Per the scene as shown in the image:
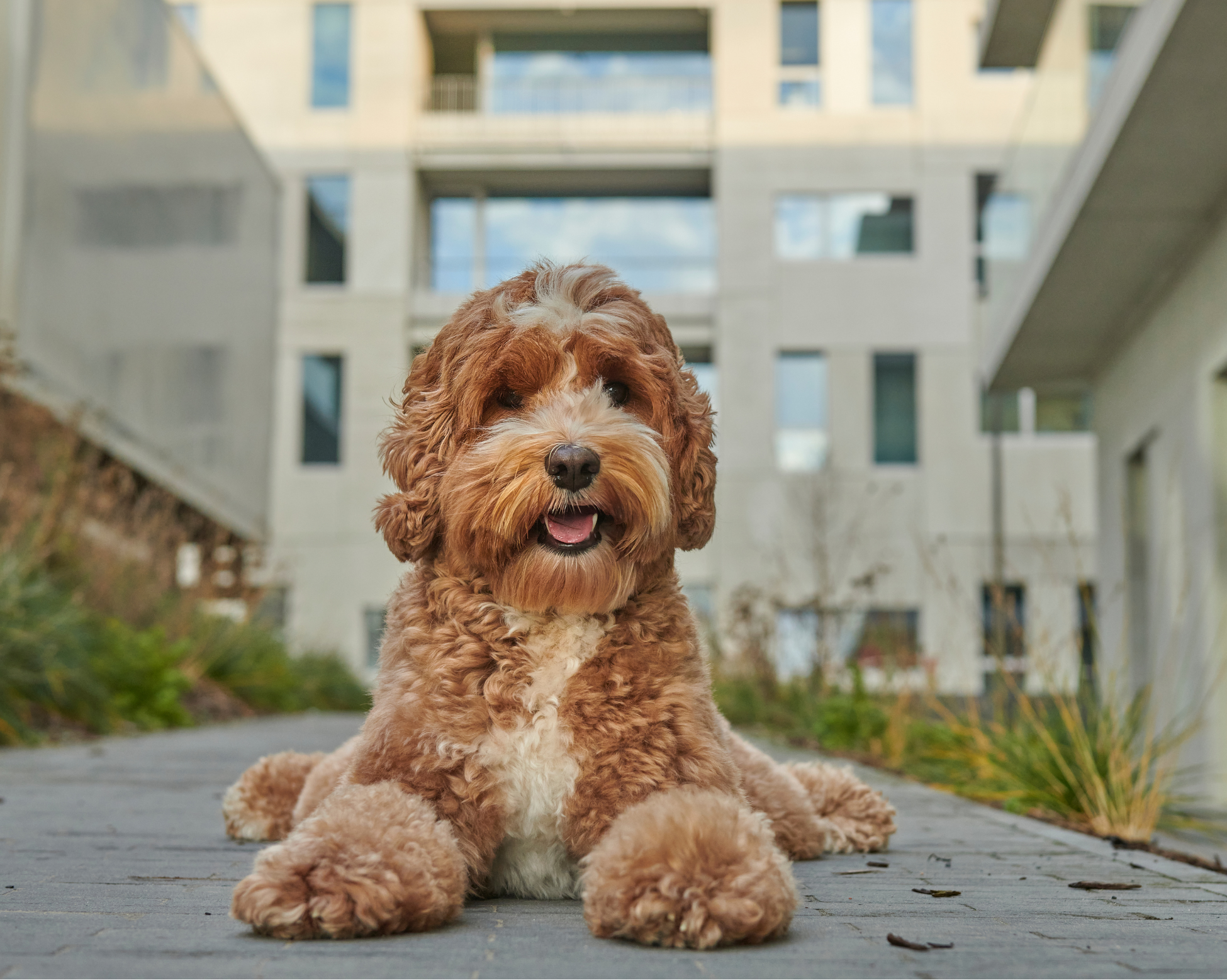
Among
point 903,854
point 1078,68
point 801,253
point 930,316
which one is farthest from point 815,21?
point 903,854

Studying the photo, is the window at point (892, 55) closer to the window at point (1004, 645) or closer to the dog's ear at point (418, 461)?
the window at point (1004, 645)

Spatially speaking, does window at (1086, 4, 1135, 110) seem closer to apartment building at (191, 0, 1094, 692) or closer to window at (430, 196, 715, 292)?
apartment building at (191, 0, 1094, 692)

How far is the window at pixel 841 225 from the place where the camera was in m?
22.7

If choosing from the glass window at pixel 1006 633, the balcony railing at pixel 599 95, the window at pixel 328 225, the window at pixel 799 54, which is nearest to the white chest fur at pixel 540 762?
the glass window at pixel 1006 633

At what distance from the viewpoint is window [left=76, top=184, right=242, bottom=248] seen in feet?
41.5

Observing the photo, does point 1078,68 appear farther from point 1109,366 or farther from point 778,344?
point 778,344

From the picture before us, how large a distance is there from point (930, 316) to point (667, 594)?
20.4m

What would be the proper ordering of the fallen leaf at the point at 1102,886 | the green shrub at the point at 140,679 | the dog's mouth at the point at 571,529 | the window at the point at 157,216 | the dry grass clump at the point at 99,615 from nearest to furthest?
1. the dog's mouth at the point at 571,529
2. the fallen leaf at the point at 1102,886
3. the dry grass clump at the point at 99,615
4. the green shrub at the point at 140,679
5. the window at the point at 157,216

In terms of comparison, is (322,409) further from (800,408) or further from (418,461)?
(418,461)

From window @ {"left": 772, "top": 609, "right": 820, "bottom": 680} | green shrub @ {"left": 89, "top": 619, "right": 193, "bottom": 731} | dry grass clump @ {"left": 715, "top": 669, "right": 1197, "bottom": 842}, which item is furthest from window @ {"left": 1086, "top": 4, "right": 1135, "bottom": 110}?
green shrub @ {"left": 89, "top": 619, "right": 193, "bottom": 731}

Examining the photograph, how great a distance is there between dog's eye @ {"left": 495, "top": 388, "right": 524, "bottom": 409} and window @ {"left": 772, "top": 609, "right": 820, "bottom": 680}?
890cm

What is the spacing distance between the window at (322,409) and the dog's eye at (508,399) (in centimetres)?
2083

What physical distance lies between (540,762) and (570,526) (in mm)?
518

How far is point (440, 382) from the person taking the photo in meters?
Answer: 2.91
